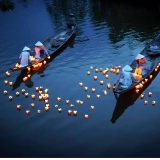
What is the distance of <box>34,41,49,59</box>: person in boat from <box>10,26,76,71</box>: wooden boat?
0.83 ft

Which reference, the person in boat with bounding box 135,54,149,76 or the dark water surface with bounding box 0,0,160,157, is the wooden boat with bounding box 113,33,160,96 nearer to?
the person in boat with bounding box 135,54,149,76

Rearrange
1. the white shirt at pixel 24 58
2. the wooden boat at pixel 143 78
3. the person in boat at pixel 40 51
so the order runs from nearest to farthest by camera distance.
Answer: the wooden boat at pixel 143 78 < the white shirt at pixel 24 58 < the person in boat at pixel 40 51

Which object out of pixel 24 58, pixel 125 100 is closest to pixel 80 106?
pixel 125 100

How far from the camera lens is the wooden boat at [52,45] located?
15.3 meters

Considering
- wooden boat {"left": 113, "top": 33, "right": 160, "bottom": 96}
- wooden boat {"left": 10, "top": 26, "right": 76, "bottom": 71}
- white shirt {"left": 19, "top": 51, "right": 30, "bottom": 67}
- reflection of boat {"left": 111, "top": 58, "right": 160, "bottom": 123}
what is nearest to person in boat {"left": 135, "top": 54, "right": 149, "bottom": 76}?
wooden boat {"left": 113, "top": 33, "right": 160, "bottom": 96}

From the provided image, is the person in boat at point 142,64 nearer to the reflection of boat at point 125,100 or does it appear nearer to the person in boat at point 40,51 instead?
the reflection of boat at point 125,100

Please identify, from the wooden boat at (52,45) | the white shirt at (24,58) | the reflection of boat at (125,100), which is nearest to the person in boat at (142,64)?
the reflection of boat at (125,100)

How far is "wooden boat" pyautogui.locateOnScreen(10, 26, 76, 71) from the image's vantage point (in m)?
15.3

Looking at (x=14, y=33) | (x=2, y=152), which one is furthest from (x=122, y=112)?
(x=14, y=33)

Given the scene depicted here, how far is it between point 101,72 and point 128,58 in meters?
2.46

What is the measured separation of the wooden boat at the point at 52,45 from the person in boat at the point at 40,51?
0.25 meters

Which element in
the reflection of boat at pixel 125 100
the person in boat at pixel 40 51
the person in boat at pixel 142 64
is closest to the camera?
the reflection of boat at pixel 125 100

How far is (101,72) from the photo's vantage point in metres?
15.0

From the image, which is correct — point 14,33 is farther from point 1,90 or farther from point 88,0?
point 88,0
